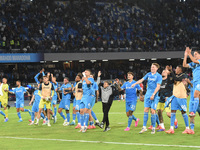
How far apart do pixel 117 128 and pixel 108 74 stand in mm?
29891

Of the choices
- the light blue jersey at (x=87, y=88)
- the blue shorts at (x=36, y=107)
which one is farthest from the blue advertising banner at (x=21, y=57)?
the light blue jersey at (x=87, y=88)

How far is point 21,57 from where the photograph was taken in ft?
126

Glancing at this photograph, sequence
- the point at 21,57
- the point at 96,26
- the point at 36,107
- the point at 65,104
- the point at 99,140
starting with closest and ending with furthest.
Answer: the point at 99,140 → the point at 65,104 → the point at 36,107 → the point at 21,57 → the point at 96,26

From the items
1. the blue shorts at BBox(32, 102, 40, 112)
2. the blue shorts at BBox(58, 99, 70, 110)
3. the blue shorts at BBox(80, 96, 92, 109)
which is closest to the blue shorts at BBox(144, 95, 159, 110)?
the blue shorts at BBox(80, 96, 92, 109)

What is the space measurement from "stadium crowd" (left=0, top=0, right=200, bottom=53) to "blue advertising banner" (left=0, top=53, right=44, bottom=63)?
1.87 feet

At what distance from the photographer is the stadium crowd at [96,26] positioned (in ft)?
135

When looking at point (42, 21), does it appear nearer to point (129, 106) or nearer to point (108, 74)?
point (108, 74)

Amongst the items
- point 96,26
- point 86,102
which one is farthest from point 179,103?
point 96,26

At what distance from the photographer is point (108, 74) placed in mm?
44188

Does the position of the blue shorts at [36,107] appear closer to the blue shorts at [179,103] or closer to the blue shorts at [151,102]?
the blue shorts at [151,102]

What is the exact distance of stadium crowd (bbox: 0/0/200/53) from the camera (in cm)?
4103

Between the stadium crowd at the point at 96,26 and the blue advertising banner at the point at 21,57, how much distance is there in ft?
1.87

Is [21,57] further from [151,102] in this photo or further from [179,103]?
[179,103]

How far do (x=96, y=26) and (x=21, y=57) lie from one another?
40.4 feet
